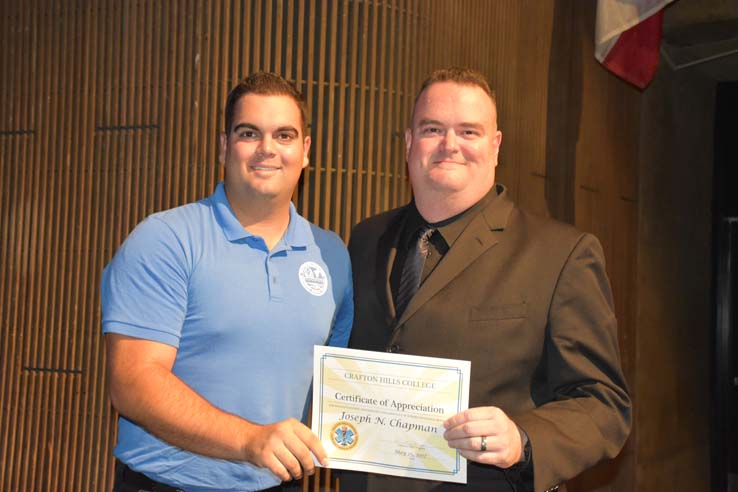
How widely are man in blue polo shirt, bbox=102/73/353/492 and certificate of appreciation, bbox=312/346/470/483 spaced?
9cm

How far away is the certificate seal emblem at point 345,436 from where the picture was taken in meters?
1.91

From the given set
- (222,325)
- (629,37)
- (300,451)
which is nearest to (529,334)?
(300,451)

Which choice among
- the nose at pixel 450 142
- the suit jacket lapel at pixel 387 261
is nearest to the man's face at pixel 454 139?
the nose at pixel 450 142

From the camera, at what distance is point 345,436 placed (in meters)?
1.91

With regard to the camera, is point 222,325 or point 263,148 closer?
point 222,325

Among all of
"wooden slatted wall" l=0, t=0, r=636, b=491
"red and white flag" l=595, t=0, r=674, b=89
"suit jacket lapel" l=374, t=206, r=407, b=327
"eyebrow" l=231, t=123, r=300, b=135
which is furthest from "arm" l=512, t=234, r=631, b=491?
"red and white flag" l=595, t=0, r=674, b=89

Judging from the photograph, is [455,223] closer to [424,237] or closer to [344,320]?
[424,237]

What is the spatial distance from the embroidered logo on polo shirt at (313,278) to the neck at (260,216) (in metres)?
0.11

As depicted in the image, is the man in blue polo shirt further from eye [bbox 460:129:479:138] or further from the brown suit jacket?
eye [bbox 460:129:479:138]

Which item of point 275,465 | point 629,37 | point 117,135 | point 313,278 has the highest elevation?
point 629,37

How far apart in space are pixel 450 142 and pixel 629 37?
423cm

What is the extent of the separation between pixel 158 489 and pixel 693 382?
7.30 metres

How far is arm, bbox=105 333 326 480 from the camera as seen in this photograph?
1.77 meters

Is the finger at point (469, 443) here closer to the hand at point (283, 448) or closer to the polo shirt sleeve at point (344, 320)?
the hand at point (283, 448)
